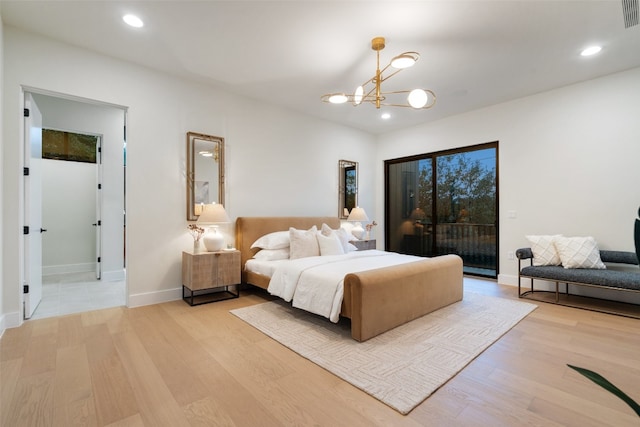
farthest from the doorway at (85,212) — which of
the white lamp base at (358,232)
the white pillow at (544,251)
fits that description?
the white pillow at (544,251)

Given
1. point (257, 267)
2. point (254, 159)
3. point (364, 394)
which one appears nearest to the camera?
point (364, 394)

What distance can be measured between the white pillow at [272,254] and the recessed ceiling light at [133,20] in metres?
2.82

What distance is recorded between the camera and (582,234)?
4.08 metres

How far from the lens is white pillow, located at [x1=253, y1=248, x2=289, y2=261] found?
13.3 feet

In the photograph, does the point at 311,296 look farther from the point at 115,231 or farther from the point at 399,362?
the point at 115,231

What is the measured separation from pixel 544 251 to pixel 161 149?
202 inches

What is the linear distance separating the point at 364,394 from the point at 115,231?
498cm

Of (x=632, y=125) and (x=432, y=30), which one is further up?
(x=432, y=30)

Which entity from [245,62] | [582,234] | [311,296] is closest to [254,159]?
[245,62]

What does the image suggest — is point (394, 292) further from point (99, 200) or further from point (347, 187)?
point (99, 200)

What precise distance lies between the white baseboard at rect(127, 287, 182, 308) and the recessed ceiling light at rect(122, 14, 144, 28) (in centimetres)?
292

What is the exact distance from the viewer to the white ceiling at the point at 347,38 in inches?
105

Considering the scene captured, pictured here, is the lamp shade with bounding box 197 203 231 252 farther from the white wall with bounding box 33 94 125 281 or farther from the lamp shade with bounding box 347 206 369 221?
the lamp shade with bounding box 347 206 369 221

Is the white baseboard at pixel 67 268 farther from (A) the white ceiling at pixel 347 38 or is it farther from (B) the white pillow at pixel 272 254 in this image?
(A) the white ceiling at pixel 347 38
